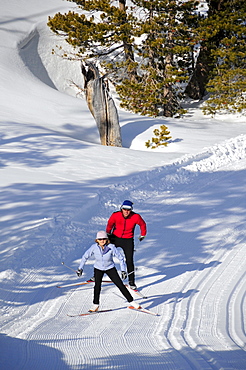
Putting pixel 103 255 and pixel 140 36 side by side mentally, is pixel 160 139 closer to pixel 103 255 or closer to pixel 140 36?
pixel 140 36

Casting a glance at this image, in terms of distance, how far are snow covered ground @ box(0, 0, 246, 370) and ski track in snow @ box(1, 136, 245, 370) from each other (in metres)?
0.02

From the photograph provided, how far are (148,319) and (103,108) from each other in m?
12.2

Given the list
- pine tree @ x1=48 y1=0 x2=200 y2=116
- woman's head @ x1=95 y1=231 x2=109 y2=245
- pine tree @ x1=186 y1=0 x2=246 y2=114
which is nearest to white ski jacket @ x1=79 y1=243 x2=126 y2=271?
woman's head @ x1=95 y1=231 x2=109 y2=245

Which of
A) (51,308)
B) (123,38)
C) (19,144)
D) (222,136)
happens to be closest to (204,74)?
(123,38)

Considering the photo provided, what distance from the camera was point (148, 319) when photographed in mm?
6508

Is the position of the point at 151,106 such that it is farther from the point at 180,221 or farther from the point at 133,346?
the point at 133,346

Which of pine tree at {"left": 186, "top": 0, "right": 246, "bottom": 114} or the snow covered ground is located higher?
pine tree at {"left": 186, "top": 0, "right": 246, "bottom": 114}

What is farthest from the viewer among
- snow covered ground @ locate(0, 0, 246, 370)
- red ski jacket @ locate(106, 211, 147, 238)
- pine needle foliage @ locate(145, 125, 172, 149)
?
pine needle foliage @ locate(145, 125, 172, 149)

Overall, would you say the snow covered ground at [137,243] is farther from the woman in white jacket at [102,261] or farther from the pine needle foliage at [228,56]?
the pine needle foliage at [228,56]

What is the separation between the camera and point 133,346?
18.4 ft

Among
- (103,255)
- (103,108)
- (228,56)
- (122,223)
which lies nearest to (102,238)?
(103,255)

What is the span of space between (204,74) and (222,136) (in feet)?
34.1

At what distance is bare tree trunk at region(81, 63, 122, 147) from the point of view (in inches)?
683

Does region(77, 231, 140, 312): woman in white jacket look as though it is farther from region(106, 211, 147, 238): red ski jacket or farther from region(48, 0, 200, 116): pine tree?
region(48, 0, 200, 116): pine tree
